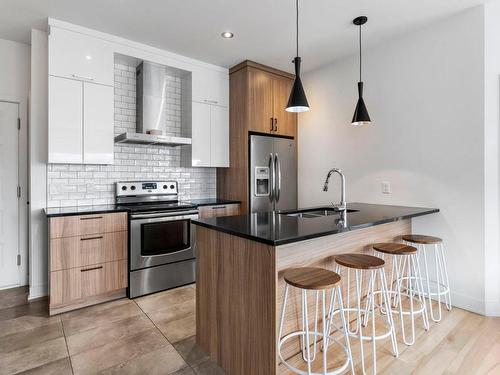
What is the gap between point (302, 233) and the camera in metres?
1.65

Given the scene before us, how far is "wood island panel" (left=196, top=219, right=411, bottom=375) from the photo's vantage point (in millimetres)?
1599

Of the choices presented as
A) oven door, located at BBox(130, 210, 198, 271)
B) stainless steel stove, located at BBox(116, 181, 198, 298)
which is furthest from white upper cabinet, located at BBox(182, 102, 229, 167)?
oven door, located at BBox(130, 210, 198, 271)

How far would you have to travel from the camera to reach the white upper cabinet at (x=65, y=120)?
2883 mm

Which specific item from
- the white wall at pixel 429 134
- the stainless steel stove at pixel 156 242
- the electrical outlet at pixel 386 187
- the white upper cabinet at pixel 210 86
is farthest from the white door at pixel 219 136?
the electrical outlet at pixel 386 187

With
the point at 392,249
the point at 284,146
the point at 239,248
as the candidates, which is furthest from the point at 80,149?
the point at 392,249

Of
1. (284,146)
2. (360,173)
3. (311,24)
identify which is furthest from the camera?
(284,146)

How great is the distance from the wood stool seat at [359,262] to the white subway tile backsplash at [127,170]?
2.64 m

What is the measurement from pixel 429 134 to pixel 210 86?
269 centimetres

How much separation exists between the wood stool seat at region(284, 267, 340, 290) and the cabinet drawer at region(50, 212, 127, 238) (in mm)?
1937

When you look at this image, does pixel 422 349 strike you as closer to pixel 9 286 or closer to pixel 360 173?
pixel 360 173

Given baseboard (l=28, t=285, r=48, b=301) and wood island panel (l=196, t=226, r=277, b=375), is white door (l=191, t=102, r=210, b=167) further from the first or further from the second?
baseboard (l=28, t=285, r=48, b=301)

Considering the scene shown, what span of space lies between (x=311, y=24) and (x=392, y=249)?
7.36 feet

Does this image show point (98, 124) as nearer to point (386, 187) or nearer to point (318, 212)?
point (318, 212)

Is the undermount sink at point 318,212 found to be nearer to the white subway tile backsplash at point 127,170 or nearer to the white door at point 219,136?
the white door at point 219,136
